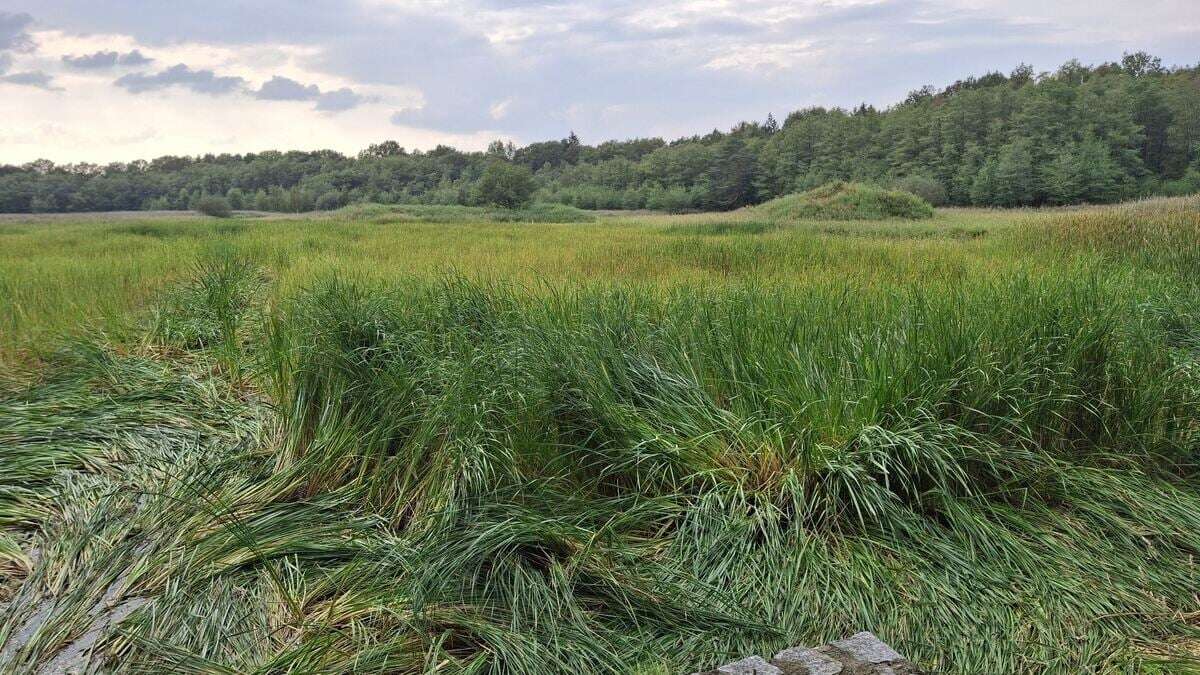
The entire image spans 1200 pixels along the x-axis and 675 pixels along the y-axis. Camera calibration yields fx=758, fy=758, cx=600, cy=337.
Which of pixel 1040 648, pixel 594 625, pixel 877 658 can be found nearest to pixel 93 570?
pixel 594 625

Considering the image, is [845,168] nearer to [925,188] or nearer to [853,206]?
[925,188]

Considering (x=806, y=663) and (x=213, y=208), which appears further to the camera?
(x=213, y=208)

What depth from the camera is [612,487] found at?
3309mm

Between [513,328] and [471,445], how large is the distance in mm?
Result: 1295

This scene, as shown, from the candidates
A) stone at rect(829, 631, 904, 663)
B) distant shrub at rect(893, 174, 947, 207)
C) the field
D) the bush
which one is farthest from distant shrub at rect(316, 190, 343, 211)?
stone at rect(829, 631, 904, 663)

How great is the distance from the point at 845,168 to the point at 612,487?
47.0m

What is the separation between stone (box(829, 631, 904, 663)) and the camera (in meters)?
1.81

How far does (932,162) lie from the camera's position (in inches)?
1690

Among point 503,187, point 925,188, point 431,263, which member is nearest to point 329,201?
point 503,187

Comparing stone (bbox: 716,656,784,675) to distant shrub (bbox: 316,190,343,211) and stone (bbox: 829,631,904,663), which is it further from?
distant shrub (bbox: 316,190,343,211)

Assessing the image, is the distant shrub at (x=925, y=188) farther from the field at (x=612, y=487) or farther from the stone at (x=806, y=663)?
the stone at (x=806, y=663)

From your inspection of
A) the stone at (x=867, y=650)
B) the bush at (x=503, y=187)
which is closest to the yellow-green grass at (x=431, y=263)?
the stone at (x=867, y=650)

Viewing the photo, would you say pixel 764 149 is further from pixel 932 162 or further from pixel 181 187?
pixel 181 187

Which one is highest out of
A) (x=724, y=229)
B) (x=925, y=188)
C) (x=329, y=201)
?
(x=329, y=201)
